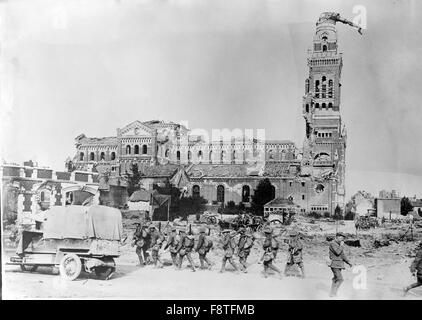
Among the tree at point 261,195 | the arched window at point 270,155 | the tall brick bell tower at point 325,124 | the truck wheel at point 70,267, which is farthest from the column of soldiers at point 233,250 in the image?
the arched window at point 270,155

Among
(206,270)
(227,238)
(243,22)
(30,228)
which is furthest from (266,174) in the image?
(30,228)

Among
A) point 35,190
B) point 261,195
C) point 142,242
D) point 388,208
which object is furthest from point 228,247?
point 35,190

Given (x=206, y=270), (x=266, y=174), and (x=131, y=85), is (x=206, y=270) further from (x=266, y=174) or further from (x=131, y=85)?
(x=131, y=85)

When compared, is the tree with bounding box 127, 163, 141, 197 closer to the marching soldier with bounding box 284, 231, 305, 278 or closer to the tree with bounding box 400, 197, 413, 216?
the marching soldier with bounding box 284, 231, 305, 278

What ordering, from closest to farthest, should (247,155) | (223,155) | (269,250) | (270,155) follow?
(269,250) → (270,155) → (247,155) → (223,155)

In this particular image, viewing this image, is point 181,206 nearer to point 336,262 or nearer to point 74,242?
point 74,242

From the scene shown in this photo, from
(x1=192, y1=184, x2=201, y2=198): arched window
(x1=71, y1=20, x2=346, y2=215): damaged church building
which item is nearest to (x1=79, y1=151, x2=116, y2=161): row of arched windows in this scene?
(x1=71, y1=20, x2=346, y2=215): damaged church building
